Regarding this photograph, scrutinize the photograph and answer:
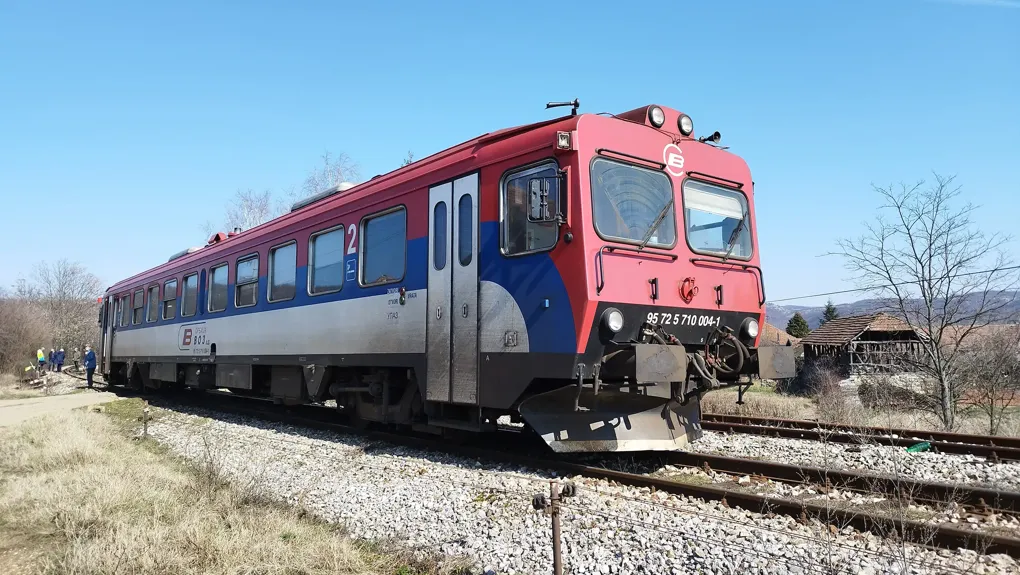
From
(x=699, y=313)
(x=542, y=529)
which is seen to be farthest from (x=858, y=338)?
(x=542, y=529)

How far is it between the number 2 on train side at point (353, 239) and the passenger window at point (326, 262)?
216 mm

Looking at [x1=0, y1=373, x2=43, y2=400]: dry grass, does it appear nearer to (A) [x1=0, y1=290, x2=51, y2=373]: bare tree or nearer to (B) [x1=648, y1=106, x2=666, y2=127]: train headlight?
(A) [x1=0, y1=290, x2=51, y2=373]: bare tree

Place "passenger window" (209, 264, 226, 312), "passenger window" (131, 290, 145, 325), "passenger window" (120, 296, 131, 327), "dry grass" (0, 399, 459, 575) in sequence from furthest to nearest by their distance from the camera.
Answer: "passenger window" (120, 296, 131, 327) → "passenger window" (131, 290, 145, 325) → "passenger window" (209, 264, 226, 312) → "dry grass" (0, 399, 459, 575)

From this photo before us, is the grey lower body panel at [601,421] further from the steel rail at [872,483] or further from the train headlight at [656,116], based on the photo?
the train headlight at [656,116]

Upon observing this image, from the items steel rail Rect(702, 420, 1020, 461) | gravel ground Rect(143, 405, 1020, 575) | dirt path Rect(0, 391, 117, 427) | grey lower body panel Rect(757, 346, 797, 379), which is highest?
grey lower body panel Rect(757, 346, 797, 379)

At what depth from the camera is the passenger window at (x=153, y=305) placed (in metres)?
16.4

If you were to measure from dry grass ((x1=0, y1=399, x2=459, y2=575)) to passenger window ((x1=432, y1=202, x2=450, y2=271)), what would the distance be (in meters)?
3.09

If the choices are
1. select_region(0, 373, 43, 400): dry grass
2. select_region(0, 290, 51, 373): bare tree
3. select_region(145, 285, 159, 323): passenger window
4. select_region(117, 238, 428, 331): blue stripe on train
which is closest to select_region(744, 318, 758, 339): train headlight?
select_region(117, 238, 428, 331): blue stripe on train

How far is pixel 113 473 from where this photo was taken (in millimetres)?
6680

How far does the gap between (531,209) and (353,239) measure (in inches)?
147

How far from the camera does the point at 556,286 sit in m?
6.09

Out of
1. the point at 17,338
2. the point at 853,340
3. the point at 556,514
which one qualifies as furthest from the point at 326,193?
the point at 17,338

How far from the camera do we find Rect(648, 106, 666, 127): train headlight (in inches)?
272

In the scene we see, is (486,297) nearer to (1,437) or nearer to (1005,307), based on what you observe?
(1,437)
